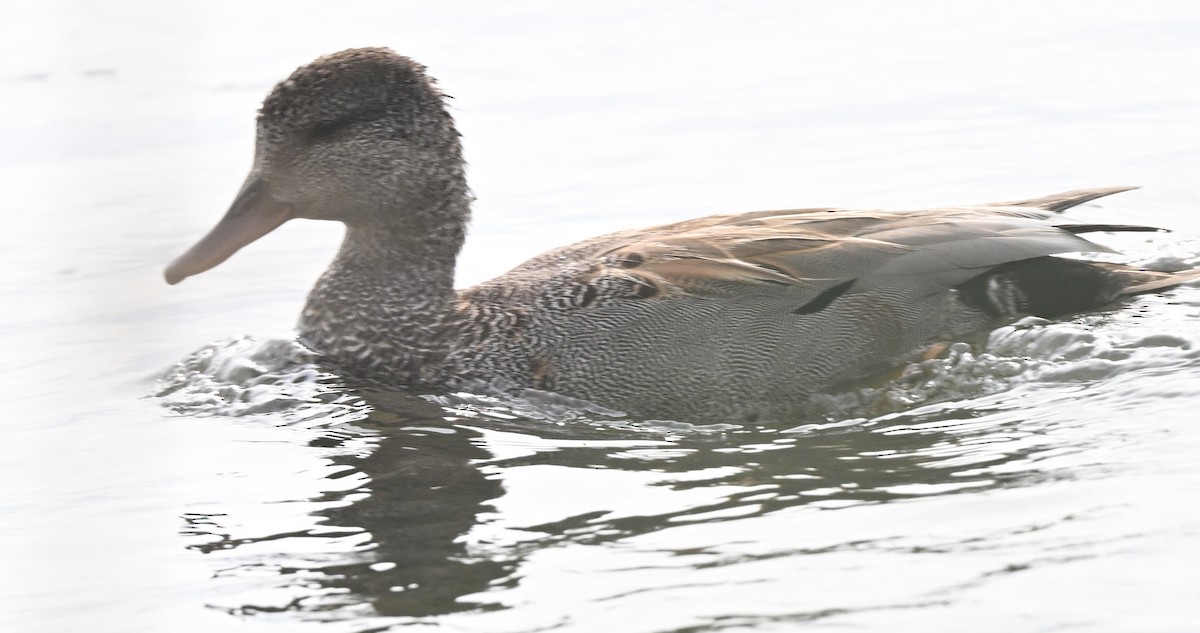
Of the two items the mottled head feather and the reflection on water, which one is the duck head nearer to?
the mottled head feather

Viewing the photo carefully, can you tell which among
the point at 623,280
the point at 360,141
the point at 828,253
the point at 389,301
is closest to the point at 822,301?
the point at 828,253

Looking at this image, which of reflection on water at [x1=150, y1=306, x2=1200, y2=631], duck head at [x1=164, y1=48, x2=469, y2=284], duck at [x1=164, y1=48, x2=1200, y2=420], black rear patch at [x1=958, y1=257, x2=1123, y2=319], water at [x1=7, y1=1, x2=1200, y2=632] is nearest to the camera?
water at [x1=7, y1=1, x2=1200, y2=632]

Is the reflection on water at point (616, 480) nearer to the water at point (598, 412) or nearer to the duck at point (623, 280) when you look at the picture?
the water at point (598, 412)

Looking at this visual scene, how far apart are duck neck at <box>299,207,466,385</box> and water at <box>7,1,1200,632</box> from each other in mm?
183

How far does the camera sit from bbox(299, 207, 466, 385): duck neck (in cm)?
741

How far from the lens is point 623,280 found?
273 inches

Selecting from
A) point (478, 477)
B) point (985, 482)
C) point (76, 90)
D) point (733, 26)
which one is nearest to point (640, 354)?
point (478, 477)

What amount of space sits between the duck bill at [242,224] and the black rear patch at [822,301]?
2.45 metres

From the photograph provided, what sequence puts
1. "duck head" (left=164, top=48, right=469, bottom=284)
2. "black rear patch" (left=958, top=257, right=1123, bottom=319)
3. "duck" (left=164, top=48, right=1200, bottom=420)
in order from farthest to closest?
"duck head" (left=164, top=48, right=469, bottom=284), "black rear patch" (left=958, top=257, right=1123, bottom=319), "duck" (left=164, top=48, right=1200, bottom=420)

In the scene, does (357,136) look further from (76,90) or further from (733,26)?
(733,26)

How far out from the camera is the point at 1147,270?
25.4 ft

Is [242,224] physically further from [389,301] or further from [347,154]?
[389,301]

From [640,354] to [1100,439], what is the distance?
190 centimetres

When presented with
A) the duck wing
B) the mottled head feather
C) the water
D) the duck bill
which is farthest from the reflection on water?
the mottled head feather
